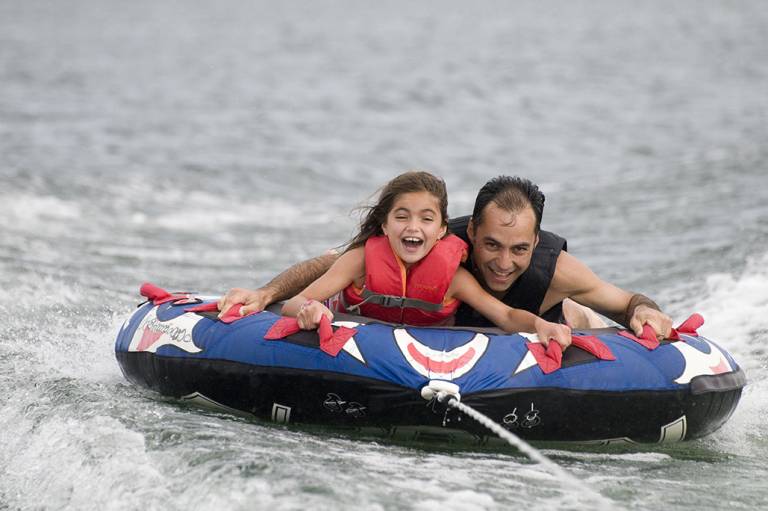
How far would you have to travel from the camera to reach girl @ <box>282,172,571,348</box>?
5.09 meters

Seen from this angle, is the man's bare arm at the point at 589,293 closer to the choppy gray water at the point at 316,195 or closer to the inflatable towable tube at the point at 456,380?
the inflatable towable tube at the point at 456,380

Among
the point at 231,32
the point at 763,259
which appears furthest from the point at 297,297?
the point at 231,32

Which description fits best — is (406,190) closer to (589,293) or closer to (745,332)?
(589,293)

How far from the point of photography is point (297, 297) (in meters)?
5.29

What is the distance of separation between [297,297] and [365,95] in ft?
72.9

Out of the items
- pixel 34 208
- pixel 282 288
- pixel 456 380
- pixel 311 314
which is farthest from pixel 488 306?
pixel 34 208

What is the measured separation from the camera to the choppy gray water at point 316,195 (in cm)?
455

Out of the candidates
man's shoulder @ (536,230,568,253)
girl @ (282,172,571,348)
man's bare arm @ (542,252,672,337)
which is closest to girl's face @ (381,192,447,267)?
girl @ (282,172,571,348)

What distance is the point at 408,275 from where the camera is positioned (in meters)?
5.25

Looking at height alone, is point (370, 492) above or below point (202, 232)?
below

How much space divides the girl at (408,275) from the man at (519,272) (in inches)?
5.3

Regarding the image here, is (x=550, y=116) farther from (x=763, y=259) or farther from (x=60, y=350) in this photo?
(x=60, y=350)

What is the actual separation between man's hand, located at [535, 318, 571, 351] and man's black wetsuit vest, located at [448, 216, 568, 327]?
45 centimetres

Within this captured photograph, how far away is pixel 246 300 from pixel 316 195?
34.5 ft
